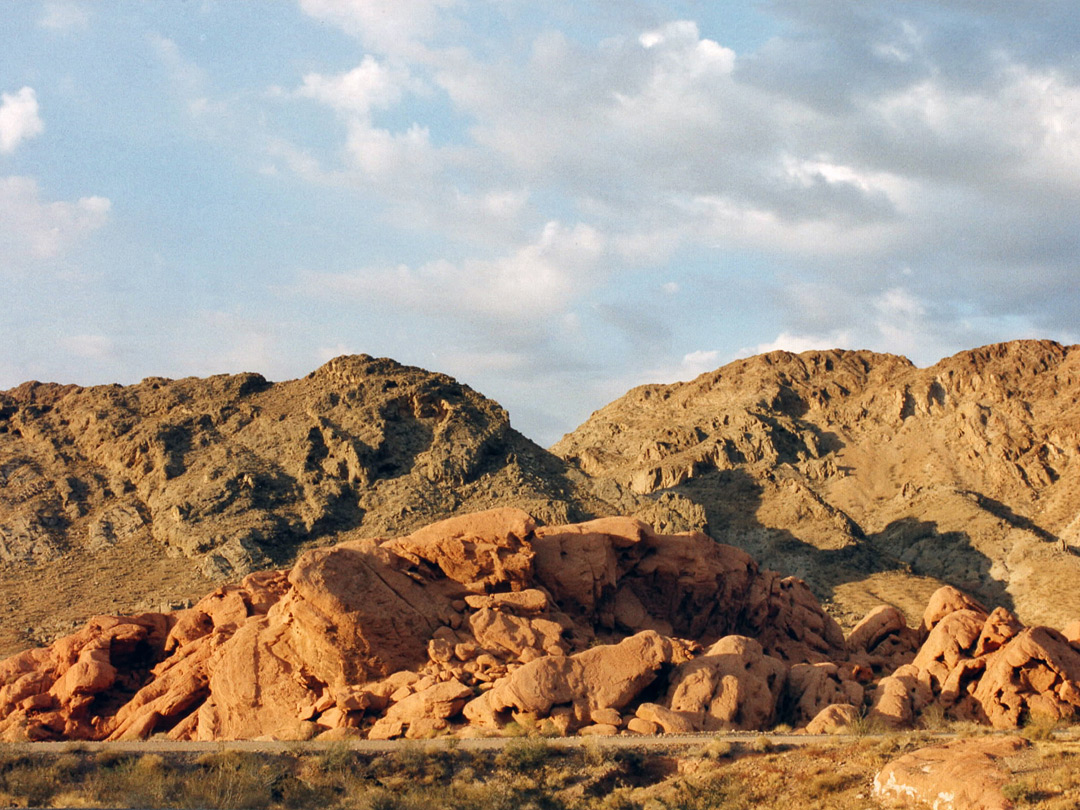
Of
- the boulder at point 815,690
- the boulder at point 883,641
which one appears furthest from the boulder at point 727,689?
the boulder at point 883,641

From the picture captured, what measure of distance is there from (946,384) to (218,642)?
8807 centimetres

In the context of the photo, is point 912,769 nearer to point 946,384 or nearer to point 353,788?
point 353,788

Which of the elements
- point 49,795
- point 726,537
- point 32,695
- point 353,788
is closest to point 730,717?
point 353,788

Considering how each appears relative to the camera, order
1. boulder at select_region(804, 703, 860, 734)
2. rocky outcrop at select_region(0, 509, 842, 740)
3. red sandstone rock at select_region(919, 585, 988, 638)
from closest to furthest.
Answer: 1. boulder at select_region(804, 703, 860, 734)
2. rocky outcrop at select_region(0, 509, 842, 740)
3. red sandstone rock at select_region(919, 585, 988, 638)

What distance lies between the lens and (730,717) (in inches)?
993

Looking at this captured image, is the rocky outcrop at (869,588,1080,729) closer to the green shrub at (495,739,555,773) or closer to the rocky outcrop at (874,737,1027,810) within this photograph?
the rocky outcrop at (874,737,1027,810)

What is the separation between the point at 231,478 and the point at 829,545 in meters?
42.3

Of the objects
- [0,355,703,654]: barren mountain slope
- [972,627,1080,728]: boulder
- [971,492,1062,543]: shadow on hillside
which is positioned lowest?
[972,627,1080,728]: boulder

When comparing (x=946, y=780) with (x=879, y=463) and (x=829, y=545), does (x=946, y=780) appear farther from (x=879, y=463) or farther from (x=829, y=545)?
(x=879, y=463)

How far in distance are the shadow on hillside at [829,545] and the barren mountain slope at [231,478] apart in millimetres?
10272

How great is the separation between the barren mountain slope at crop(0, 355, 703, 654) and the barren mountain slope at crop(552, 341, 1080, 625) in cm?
1445

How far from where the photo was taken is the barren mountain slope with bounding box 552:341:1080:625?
72.6 meters

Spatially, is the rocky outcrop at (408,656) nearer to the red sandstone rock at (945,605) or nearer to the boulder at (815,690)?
the boulder at (815,690)

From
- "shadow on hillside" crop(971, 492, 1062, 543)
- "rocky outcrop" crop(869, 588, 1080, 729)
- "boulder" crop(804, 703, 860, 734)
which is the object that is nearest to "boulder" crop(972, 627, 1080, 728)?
"rocky outcrop" crop(869, 588, 1080, 729)
